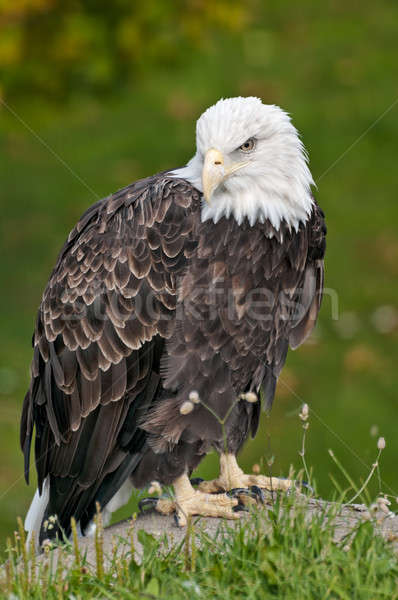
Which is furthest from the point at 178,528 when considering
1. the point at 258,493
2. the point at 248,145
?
the point at 248,145

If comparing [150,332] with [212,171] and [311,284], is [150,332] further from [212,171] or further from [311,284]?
[311,284]

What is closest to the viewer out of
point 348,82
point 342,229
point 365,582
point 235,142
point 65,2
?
point 365,582

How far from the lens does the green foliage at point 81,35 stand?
855cm

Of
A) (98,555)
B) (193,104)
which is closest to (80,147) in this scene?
(193,104)

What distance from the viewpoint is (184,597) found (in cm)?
400

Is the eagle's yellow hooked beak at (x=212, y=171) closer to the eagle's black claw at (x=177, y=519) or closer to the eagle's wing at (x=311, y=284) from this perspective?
the eagle's wing at (x=311, y=284)

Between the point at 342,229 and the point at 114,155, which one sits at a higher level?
the point at 114,155

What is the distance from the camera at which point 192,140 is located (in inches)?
491

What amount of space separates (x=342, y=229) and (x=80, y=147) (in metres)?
3.56

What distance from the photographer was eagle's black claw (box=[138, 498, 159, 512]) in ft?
18.5

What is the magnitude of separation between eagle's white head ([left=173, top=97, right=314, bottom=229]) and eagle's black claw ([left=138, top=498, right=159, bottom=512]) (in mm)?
1673

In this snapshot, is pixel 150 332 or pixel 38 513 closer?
pixel 150 332

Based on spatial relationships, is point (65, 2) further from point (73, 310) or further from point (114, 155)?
point (73, 310)

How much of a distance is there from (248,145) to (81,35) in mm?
4446
